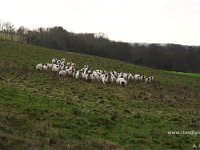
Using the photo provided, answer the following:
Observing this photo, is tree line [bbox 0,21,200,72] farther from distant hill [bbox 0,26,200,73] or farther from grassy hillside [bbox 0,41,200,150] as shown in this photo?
grassy hillside [bbox 0,41,200,150]

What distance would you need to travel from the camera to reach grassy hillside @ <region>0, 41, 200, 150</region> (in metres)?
14.3

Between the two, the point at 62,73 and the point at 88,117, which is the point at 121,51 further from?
the point at 88,117

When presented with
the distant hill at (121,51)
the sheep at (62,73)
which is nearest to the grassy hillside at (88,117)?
the sheep at (62,73)

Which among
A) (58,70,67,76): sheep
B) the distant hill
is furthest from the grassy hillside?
the distant hill

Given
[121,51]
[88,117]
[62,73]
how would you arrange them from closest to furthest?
[88,117]
[62,73]
[121,51]

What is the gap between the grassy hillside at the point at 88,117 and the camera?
14.3 metres

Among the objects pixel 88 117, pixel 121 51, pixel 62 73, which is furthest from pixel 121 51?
pixel 88 117

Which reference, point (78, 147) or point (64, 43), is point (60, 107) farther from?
point (64, 43)

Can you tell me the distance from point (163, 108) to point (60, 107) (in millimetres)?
7609

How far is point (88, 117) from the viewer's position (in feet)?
61.9

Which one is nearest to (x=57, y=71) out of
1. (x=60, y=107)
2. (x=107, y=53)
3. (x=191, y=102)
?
(x=191, y=102)

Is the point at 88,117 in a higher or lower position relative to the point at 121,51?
lower

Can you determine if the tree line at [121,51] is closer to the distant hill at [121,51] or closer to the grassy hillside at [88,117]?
the distant hill at [121,51]

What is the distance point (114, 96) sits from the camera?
27375 mm
